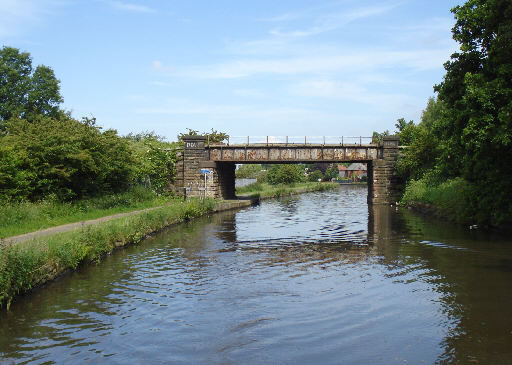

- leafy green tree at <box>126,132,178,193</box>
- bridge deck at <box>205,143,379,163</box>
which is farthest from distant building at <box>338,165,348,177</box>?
leafy green tree at <box>126,132,178,193</box>

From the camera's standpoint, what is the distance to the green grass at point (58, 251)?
1139 cm

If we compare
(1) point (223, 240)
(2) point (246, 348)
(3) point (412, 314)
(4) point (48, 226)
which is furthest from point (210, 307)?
(4) point (48, 226)

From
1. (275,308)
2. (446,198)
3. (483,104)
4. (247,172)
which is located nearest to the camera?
(275,308)

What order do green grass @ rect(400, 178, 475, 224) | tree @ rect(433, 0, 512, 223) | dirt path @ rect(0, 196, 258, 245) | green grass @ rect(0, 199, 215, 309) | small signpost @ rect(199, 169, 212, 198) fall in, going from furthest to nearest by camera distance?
small signpost @ rect(199, 169, 212, 198)
green grass @ rect(400, 178, 475, 224)
tree @ rect(433, 0, 512, 223)
dirt path @ rect(0, 196, 258, 245)
green grass @ rect(0, 199, 215, 309)

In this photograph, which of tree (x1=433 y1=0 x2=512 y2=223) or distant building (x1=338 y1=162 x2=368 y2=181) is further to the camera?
distant building (x1=338 y1=162 x2=368 y2=181)

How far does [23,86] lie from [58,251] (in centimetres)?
5527

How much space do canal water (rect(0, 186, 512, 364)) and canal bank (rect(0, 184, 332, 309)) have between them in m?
0.40

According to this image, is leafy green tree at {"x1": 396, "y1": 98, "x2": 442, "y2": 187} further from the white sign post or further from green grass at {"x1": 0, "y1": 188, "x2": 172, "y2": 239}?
green grass at {"x1": 0, "y1": 188, "x2": 172, "y2": 239}

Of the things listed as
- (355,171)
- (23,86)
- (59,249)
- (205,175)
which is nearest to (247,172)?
(23,86)

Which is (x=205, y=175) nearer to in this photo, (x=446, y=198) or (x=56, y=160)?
(x=56, y=160)

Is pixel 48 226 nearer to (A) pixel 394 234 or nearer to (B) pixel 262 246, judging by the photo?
(B) pixel 262 246

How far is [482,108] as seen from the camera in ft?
62.5

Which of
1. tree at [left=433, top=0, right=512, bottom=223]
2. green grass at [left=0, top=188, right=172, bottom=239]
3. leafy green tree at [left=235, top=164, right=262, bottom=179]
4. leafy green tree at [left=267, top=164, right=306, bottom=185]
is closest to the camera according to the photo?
tree at [left=433, top=0, right=512, bottom=223]

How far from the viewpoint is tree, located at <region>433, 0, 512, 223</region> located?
18.8 m
